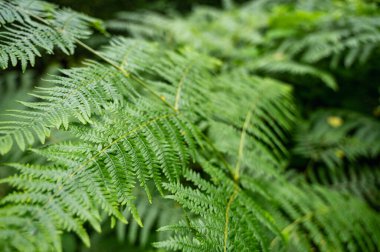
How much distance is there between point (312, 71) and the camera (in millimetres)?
2258

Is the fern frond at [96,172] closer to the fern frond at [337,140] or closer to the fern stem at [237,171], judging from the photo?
the fern stem at [237,171]

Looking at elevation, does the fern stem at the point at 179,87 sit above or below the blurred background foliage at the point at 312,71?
above

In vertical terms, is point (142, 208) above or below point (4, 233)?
below

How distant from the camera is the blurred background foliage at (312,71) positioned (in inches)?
85.7

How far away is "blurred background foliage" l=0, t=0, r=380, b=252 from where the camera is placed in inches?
85.7

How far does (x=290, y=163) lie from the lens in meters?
2.45

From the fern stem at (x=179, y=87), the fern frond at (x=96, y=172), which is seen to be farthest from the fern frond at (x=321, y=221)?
the fern frond at (x=96, y=172)

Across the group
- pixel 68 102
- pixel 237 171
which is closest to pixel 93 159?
pixel 68 102

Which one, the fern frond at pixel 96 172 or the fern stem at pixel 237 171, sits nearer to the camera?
the fern frond at pixel 96 172

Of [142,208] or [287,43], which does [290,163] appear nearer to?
[287,43]

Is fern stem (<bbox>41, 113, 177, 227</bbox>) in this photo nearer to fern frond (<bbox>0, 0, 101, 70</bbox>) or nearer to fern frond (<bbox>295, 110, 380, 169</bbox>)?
fern frond (<bbox>0, 0, 101, 70</bbox>)

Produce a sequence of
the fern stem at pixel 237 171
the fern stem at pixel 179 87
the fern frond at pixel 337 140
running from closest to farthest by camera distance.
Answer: the fern stem at pixel 237 171 → the fern stem at pixel 179 87 → the fern frond at pixel 337 140

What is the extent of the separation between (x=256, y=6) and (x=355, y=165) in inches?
86.3

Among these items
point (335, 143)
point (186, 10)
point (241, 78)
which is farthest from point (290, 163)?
point (186, 10)
